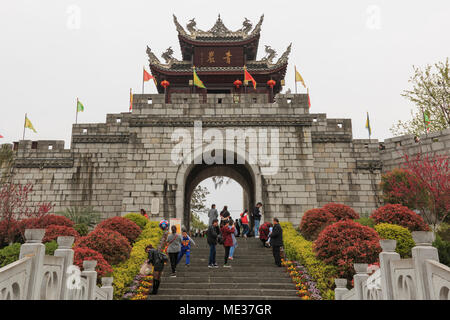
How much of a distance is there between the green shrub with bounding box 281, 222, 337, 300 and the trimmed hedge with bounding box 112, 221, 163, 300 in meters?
4.31

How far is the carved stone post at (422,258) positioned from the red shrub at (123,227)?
9225mm

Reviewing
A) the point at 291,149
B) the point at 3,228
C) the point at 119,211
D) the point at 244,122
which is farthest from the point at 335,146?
the point at 3,228

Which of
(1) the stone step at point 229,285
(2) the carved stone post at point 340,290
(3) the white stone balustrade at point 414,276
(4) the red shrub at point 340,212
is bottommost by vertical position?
(1) the stone step at point 229,285

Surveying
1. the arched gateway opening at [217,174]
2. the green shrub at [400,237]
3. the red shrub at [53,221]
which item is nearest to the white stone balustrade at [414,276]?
the green shrub at [400,237]

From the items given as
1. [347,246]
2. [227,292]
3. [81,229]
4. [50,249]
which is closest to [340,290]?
[347,246]

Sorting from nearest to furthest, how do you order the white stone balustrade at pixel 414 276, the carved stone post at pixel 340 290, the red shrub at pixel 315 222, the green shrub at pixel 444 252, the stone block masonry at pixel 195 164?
1. the white stone balustrade at pixel 414 276
2. the carved stone post at pixel 340 290
3. the green shrub at pixel 444 252
4. the red shrub at pixel 315 222
5. the stone block masonry at pixel 195 164

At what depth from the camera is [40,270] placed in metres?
4.25

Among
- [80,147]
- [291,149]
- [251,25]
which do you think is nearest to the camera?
[291,149]

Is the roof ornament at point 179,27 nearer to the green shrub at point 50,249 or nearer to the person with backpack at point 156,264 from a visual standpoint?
the green shrub at point 50,249

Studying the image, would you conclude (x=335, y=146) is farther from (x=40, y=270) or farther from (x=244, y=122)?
(x=40, y=270)

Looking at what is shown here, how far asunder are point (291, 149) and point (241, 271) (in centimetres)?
715

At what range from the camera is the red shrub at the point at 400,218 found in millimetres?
10648

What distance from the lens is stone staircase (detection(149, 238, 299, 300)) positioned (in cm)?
812

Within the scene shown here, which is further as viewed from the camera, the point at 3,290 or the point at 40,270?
the point at 40,270
